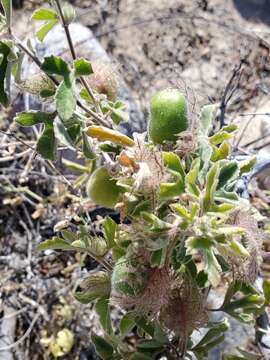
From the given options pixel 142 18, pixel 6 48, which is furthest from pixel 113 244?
pixel 142 18

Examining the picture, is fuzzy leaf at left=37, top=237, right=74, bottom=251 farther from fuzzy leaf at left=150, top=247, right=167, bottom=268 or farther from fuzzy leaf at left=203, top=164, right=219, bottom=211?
fuzzy leaf at left=203, top=164, right=219, bottom=211

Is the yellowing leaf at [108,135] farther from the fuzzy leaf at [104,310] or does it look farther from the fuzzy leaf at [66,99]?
the fuzzy leaf at [104,310]

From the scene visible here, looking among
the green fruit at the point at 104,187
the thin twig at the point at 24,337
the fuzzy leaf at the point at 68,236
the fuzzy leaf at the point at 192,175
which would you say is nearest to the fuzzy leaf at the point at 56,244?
the fuzzy leaf at the point at 68,236

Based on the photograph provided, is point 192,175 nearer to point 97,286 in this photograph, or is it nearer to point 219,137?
point 219,137

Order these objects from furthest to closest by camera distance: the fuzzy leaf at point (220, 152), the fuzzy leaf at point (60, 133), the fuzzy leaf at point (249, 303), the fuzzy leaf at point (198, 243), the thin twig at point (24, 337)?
the thin twig at point (24, 337) < the fuzzy leaf at point (249, 303) < the fuzzy leaf at point (220, 152) < the fuzzy leaf at point (60, 133) < the fuzzy leaf at point (198, 243)

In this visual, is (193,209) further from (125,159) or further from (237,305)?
(237,305)

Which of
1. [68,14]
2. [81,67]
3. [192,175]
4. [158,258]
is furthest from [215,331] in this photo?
[68,14]
